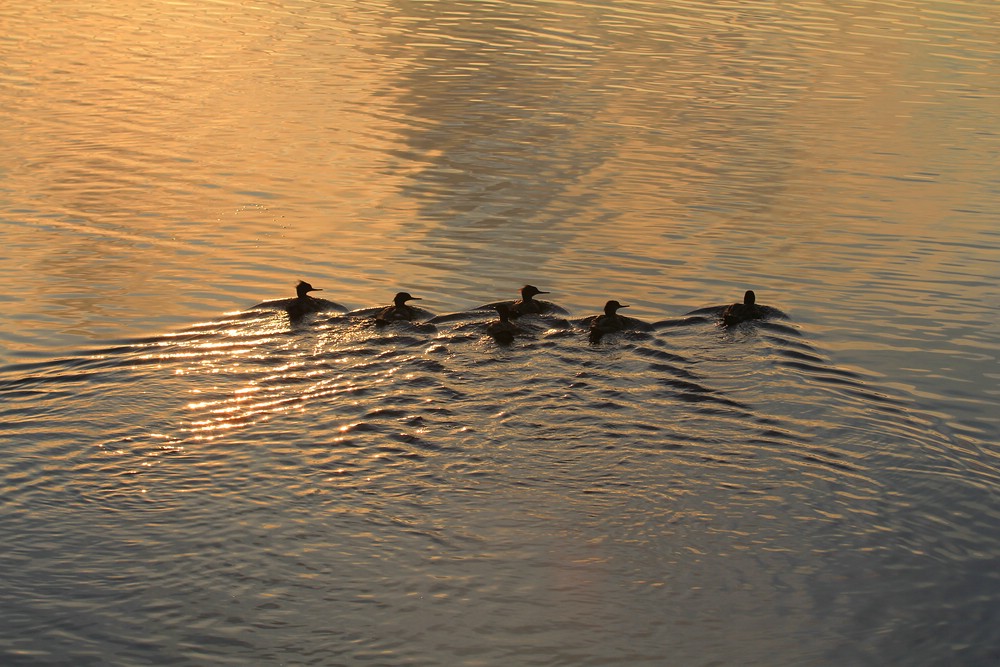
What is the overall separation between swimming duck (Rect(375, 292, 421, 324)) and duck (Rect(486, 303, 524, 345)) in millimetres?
1055

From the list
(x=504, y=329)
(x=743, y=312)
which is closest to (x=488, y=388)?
(x=504, y=329)

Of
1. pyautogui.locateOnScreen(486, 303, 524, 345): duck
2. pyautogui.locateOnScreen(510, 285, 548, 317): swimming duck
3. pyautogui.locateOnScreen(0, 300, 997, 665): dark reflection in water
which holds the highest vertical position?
pyautogui.locateOnScreen(510, 285, 548, 317): swimming duck

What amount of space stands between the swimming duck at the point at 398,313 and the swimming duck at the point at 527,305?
1311 millimetres

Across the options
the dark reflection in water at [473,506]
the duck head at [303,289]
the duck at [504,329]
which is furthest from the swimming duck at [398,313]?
the duck head at [303,289]

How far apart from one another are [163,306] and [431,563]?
796 centimetres

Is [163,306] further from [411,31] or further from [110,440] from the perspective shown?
[411,31]

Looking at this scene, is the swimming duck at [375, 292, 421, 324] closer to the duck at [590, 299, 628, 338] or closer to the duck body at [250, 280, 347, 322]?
the duck body at [250, 280, 347, 322]

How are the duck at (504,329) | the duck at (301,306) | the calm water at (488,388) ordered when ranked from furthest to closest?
the duck at (301,306) → the duck at (504,329) → the calm water at (488,388)

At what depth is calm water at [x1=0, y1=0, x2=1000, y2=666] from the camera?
34.5 ft

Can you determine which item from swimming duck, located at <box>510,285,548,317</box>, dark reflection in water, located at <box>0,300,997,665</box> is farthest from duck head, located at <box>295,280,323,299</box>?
swimming duck, located at <box>510,285,548,317</box>

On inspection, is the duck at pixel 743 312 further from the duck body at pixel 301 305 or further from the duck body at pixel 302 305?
the duck body at pixel 302 305

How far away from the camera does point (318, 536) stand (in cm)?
1141

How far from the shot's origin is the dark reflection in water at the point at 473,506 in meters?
10.2

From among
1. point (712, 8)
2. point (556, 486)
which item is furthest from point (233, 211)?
point (712, 8)
